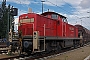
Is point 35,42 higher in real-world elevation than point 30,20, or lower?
lower

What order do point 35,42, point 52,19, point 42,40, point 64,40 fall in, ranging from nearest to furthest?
point 35,42 < point 42,40 < point 52,19 < point 64,40

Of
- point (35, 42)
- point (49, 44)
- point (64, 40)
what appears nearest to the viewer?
point (35, 42)

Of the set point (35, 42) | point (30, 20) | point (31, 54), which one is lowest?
point (31, 54)

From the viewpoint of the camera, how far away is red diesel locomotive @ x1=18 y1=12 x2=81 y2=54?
13.9 metres

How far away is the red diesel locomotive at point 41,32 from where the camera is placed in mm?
13930

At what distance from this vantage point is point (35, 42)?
13.6m

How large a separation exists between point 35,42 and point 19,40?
135 centimetres

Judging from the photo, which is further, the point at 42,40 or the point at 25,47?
the point at 42,40

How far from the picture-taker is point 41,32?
1540 centimetres

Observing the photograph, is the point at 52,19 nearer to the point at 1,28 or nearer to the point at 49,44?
the point at 49,44

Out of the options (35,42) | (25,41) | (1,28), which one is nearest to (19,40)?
(25,41)

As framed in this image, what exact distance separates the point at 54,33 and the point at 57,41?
119cm

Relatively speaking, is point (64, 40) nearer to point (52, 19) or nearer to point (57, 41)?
point (57, 41)

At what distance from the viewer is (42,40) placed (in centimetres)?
1494
